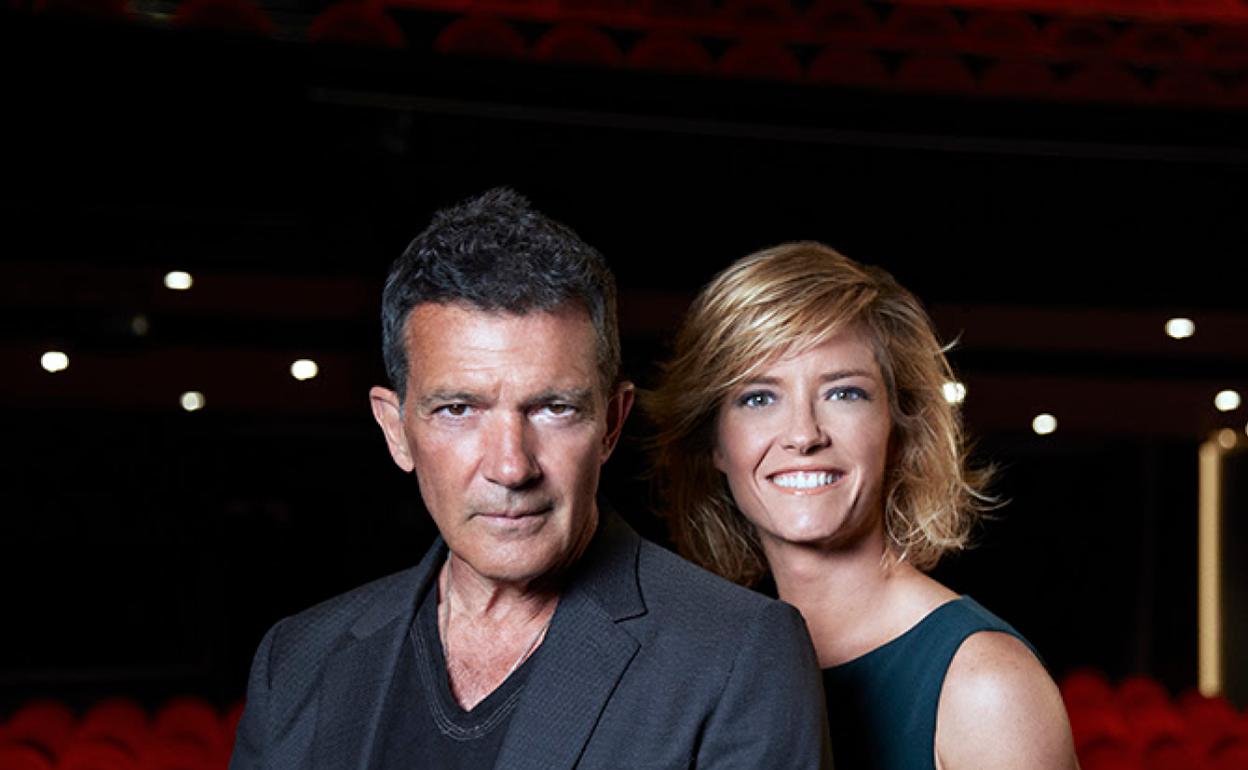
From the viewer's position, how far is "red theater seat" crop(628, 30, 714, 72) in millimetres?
2254

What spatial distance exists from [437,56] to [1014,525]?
1.25 meters

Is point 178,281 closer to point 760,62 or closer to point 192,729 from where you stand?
point 192,729

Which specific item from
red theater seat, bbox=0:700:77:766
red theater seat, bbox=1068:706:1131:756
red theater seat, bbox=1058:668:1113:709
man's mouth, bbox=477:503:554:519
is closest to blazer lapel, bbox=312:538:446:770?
man's mouth, bbox=477:503:554:519

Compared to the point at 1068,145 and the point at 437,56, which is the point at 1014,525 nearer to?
the point at 1068,145

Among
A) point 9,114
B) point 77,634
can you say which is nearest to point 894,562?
point 9,114

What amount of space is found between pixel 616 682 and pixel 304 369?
160 cm

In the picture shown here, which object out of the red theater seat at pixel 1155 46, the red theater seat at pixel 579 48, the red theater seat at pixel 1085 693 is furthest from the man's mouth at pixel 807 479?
the red theater seat at pixel 1155 46

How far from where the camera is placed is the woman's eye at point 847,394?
106 centimetres

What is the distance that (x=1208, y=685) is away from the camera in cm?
273

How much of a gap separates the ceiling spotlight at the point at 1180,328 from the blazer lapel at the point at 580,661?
5.81ft

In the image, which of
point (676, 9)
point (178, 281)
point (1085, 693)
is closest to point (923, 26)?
point (676, 9)

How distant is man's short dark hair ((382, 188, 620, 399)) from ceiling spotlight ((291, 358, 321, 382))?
1512mm

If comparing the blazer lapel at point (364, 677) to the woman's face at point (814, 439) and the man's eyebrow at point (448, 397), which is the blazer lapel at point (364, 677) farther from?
the woman's face at point (814, 439)

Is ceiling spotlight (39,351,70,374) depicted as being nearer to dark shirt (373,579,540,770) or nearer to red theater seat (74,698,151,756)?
red theater seat (74,698,151,756)
